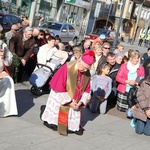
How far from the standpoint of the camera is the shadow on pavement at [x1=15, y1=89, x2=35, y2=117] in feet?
28.1

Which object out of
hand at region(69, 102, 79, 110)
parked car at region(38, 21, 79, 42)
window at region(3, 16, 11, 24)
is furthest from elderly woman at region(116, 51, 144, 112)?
parked car at region(38, 21, 79, 42)

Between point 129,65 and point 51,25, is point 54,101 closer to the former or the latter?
point 129,65

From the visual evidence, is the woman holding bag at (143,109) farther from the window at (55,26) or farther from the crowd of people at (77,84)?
the window at (55,26)

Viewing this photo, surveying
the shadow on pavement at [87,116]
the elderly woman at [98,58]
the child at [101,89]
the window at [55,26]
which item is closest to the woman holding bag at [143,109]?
the shadow on pavement at [87,116]

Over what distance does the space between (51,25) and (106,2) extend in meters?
26.0

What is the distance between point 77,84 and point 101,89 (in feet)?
8.49

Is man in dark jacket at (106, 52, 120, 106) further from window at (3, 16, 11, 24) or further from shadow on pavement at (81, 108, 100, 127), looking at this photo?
window at (3, 16, 11, 24)

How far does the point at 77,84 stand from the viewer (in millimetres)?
7254

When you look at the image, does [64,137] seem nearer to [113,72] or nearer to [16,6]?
[113,72]

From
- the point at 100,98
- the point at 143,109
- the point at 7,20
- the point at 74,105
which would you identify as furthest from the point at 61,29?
the point at 74,105

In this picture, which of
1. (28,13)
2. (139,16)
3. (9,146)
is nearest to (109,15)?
(139,16)

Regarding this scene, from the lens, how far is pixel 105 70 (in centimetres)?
989

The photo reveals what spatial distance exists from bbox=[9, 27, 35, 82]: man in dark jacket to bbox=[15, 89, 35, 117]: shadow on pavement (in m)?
0.75

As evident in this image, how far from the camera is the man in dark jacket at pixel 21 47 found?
10.8m
